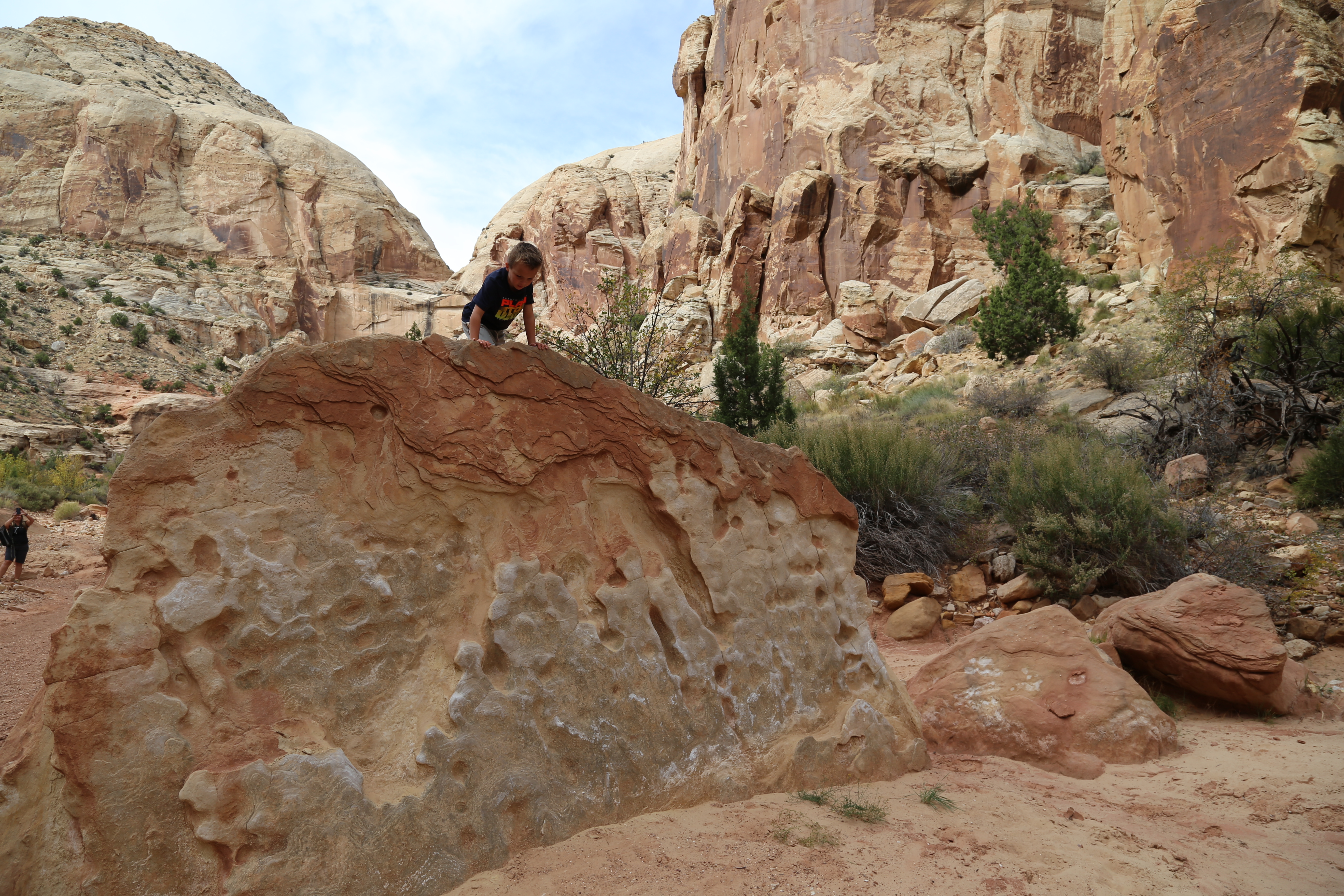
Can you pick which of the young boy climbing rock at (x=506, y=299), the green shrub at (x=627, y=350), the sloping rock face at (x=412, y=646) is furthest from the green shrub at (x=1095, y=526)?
the young boy climbing rock at (x=506, y=299)

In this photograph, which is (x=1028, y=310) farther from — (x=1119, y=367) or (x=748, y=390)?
(x=748, y=390)

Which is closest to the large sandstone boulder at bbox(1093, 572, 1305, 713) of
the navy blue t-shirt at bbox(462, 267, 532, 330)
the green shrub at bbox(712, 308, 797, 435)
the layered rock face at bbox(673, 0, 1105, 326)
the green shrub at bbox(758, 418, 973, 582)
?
the green shrub at bbox(758, 418, 973, 582)

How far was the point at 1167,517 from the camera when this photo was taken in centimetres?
707

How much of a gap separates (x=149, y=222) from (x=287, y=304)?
8122 millimetres

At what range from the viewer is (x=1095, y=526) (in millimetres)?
7016

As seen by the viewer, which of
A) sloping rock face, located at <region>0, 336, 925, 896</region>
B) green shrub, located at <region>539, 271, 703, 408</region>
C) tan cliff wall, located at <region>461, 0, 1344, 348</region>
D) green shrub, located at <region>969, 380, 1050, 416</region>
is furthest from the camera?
tan cliff wall, located at <region>461, 0, 1344, 348</region>

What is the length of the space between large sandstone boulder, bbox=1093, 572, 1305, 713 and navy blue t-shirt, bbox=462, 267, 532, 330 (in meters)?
4.72

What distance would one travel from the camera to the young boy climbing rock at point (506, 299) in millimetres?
3705

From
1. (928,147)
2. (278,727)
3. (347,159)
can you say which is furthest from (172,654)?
(347,159)

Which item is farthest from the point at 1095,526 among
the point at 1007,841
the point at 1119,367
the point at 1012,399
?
the point at 1119,367

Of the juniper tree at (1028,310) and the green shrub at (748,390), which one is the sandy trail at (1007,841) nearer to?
the green shrub at (748,390)

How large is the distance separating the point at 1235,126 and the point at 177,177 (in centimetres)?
4799

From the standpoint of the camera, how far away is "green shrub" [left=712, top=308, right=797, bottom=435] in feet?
41.2

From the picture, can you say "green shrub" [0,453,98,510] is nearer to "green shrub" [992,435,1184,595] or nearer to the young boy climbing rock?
the young boy climbing rock
